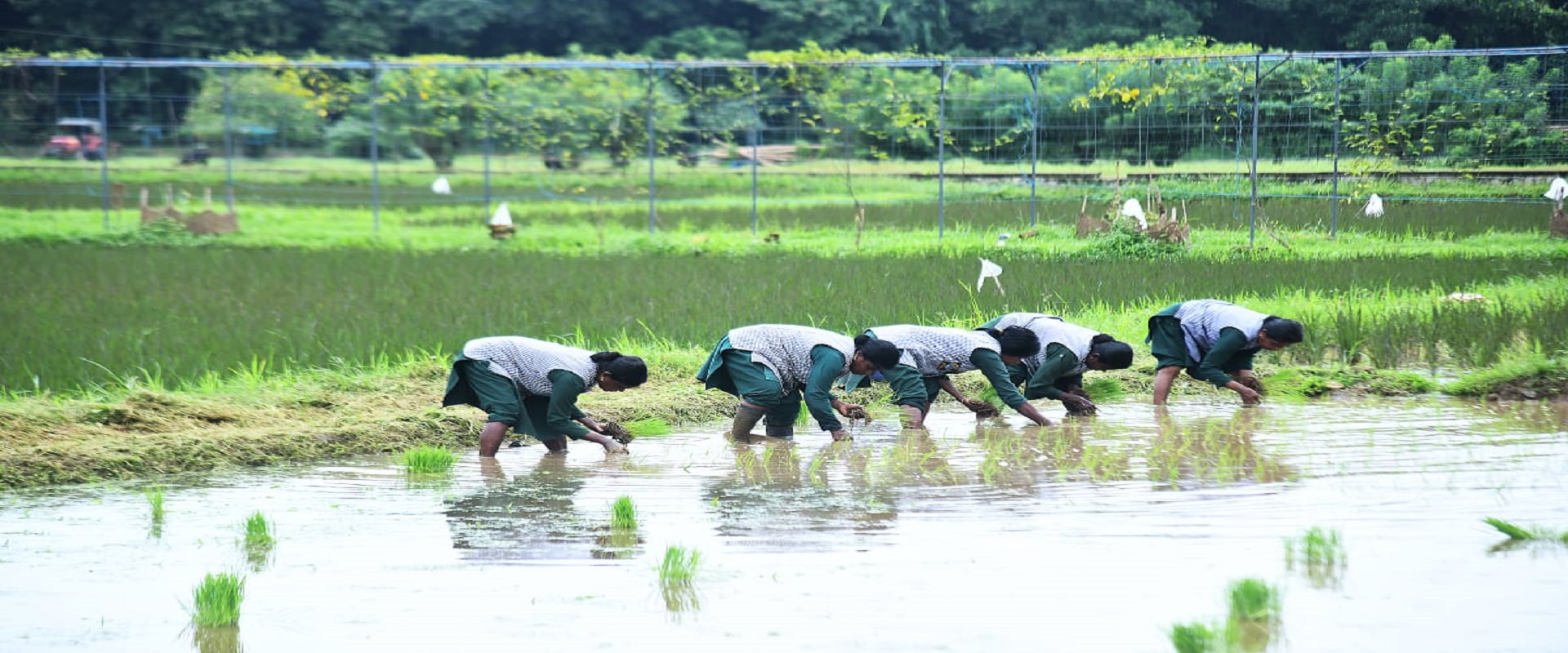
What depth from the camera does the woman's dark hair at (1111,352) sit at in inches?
285

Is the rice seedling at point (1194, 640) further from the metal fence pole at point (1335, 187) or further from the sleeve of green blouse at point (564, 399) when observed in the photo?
the metal fence pole at point (1335, 187)

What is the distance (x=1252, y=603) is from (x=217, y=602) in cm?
281

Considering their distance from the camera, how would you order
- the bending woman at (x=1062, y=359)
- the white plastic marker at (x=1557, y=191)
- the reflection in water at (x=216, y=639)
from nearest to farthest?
1. the reflection in water at (x=216, y=639)
2. the bending woman at (x=1062, y=359)
3. the white plastic marker at (x=1557, y=191)

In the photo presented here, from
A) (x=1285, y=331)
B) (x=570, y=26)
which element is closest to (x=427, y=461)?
(x=1285, y=331)

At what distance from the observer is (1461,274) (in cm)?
1177

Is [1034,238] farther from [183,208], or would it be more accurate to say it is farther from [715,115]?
[183,208]

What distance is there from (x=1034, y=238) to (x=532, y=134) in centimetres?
1007

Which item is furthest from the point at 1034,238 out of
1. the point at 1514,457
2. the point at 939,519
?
the point at 939,519

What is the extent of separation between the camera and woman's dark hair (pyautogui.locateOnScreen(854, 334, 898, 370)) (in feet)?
21.8

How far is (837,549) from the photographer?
15.6 feet

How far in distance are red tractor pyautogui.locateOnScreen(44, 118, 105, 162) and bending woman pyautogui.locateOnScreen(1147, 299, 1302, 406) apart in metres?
19.9

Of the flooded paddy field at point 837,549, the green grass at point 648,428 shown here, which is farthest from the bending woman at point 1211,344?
the green grass at point 648,428

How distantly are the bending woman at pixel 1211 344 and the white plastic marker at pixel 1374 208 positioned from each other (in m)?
8.06

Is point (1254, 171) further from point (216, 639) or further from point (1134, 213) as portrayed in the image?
point (216, 639)
